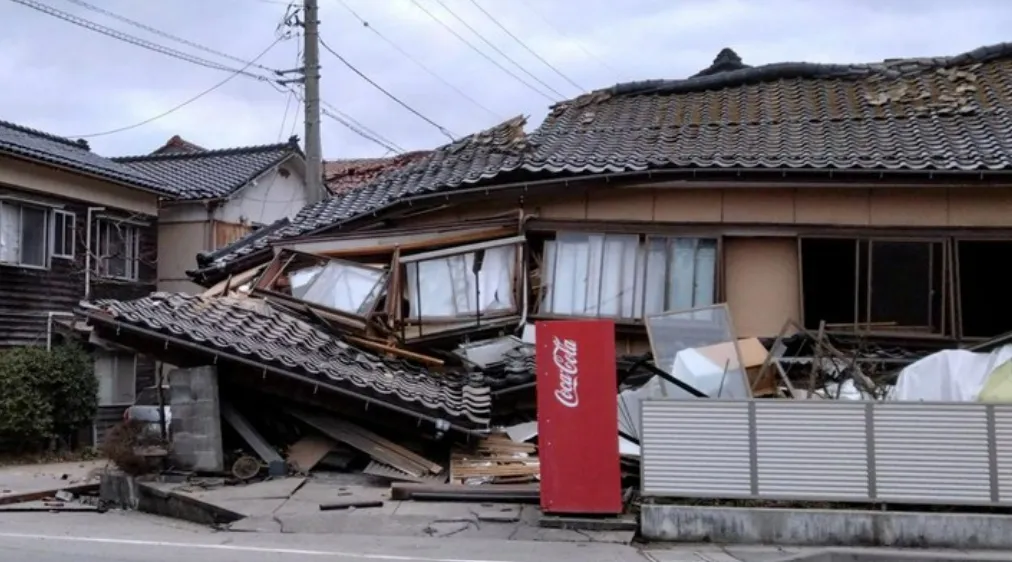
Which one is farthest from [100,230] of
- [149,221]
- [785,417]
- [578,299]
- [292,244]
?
[785,417]

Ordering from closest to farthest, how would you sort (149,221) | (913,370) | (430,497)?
1. (430,497)
2. (913,370)
3. (149,221)

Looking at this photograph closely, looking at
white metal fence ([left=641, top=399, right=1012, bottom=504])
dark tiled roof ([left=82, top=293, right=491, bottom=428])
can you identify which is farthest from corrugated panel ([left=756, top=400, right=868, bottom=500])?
dark tiled roof ([left=82, top=293, right=491, bottom=428])

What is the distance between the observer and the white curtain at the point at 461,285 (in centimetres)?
1427

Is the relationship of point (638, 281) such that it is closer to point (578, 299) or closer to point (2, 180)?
point (578, 299)

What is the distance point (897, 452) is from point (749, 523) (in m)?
1.65

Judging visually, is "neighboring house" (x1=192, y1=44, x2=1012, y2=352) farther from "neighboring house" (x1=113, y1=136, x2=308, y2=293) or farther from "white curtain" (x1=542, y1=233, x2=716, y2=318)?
"neighboring house" (x1=113, y1=136, x2=308, y2=293)

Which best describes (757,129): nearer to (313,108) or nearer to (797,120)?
(797,120)

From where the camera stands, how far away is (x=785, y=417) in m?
9.42

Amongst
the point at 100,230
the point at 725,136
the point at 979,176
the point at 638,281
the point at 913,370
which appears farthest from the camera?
the point at 100,230

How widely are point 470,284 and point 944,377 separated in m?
6.62

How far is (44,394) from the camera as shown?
1833 cm

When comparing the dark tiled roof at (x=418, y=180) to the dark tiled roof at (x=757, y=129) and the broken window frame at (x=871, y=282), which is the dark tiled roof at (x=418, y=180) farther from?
the broken window frame at (x=871, y=282)

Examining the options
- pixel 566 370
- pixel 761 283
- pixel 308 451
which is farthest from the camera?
pixel 761 283

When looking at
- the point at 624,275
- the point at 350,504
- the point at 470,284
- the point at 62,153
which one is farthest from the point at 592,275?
the point at 62,153
